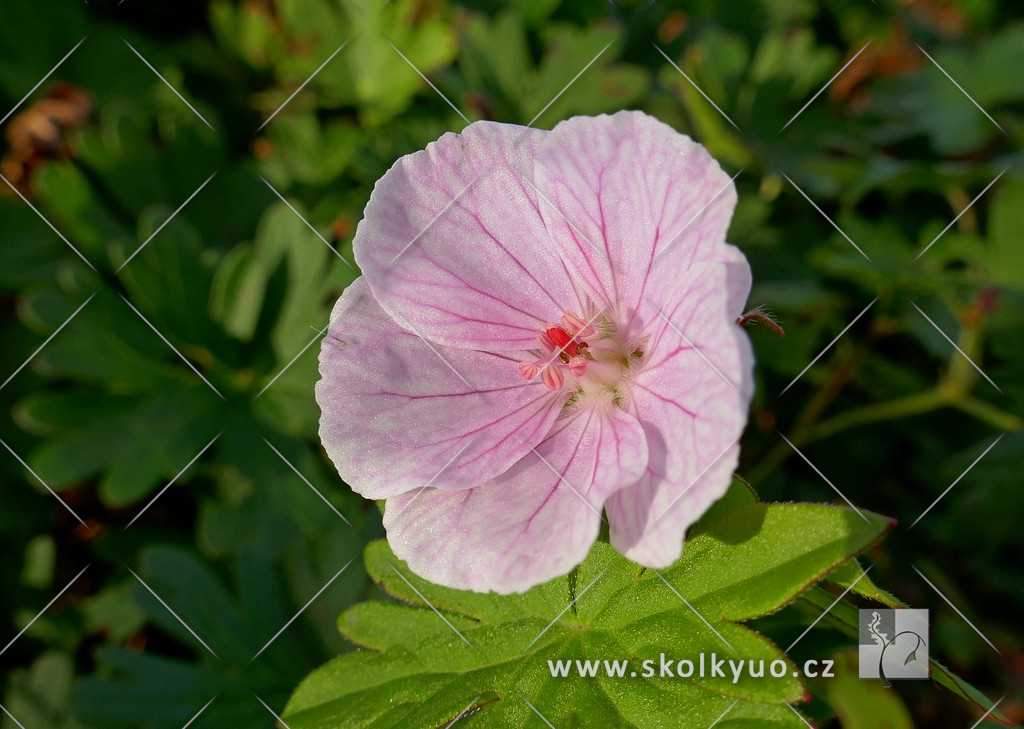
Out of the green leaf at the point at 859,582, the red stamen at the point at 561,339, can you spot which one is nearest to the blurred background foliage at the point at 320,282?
the red stamen at the point at 561,339

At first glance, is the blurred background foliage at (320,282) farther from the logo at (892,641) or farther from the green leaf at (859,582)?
the green leaf at (859,582)

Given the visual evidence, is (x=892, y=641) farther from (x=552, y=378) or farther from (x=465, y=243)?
(x=465, y=243)

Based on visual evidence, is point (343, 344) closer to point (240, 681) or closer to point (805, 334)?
point (240, 681)

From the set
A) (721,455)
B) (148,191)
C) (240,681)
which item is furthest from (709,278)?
(148,191)

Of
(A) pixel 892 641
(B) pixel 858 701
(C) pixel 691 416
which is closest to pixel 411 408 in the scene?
(C) pixel 691 416

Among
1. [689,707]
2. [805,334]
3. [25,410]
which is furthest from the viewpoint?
[805,334]

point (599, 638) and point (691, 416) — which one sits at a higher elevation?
point (691, 416)
